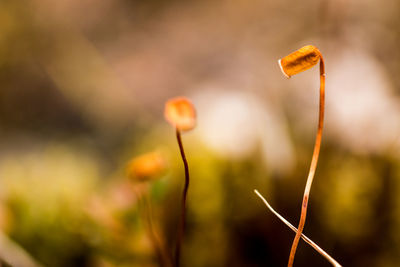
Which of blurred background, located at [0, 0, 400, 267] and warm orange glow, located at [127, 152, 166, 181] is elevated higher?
warm orange glow, located at [127, 152, 166, 181]

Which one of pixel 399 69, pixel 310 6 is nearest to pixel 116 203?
pixel 399 69

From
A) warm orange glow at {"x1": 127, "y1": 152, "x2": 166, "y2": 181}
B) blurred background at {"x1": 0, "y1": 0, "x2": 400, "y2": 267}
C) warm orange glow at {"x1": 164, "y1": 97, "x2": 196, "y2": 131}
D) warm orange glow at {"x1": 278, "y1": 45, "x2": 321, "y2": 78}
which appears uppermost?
warm orange glow at {"x1": 278, "y1": 45, "x2": 321, "y2": 78}

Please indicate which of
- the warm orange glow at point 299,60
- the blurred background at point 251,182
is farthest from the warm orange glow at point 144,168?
the warm orange glow at point 299,60

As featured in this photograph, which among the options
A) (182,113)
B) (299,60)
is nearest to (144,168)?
(182,113)

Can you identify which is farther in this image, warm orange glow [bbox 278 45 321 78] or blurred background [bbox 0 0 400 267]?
blurred background [bbox 0 0 400 267]

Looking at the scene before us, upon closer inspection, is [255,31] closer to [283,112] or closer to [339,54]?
[339,54]

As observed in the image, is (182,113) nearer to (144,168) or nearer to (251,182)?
(144,168)

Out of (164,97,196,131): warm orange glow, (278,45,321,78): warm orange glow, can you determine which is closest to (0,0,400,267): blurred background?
(164,97,196,131): warm orange glow

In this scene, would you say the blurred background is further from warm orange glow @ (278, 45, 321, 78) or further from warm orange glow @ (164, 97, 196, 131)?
warm orange glow @ (278, 45, 321, 78)
